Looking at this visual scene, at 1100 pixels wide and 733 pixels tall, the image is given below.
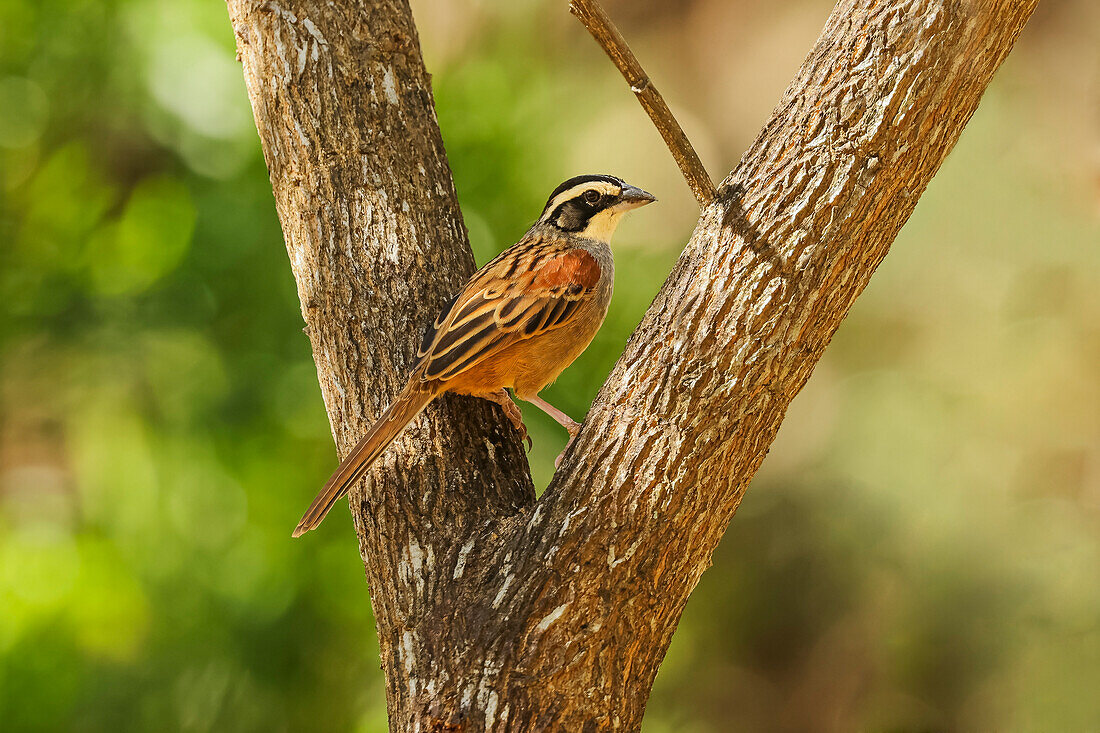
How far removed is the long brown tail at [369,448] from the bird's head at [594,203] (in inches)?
50.4

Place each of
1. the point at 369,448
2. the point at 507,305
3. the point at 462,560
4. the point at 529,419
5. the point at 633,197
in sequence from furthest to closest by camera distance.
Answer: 1. the point at 529,419
2. the point at 633,197
3. the point at 507,305
4. the point at 369,448
5. the point at 462,560

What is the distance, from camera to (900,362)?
6.88 metres

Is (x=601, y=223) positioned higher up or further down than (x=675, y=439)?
higher up

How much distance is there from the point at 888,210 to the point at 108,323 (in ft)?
17.7

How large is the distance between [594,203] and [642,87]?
1431 millimetres

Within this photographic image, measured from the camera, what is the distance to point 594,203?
4047mm

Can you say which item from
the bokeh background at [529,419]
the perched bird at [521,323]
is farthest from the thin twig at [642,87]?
the bokeh background at [529,419]

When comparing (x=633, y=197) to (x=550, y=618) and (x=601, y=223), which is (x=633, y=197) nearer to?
(x=601, y=223)

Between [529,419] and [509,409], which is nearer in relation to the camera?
[509,409]

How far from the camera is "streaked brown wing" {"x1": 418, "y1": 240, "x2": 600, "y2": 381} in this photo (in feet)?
10.5

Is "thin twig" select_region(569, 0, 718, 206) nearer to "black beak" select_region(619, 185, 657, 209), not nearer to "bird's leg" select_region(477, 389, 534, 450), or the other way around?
"bird's leg" select_region(477, 389, 534, 450)

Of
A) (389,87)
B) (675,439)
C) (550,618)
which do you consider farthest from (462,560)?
(389,87)

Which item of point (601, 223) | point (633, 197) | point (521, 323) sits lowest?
point (521, 323)

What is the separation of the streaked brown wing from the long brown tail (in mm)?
94
